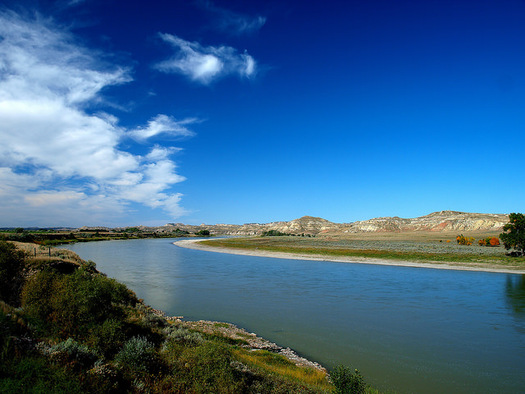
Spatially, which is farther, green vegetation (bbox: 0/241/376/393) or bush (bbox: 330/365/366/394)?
bush (bbox: 330/365/366/394)

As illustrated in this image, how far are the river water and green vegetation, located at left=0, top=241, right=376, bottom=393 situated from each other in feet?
12.8

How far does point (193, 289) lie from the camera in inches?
1121

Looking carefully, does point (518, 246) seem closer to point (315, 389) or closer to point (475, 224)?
point (315, 389)

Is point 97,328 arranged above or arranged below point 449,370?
above

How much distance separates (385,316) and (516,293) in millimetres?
16698

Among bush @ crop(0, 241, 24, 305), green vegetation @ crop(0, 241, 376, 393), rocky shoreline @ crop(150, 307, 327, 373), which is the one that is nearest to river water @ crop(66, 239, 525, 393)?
rocky shoreline @ crop(150, 307, 327, 373)

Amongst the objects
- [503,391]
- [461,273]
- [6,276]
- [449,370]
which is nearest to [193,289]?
[6,276]

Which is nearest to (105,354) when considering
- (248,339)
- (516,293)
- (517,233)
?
(248,339)

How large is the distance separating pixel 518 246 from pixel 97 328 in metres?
59.6

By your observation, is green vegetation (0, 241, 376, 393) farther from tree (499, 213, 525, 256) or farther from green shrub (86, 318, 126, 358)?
tree (499, 213, 525, 256)

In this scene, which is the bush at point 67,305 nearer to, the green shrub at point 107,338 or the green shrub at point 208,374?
the green shrub at point 107,338

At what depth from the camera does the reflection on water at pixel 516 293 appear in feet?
73.0

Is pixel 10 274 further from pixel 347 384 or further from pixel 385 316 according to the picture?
pixel 385 316

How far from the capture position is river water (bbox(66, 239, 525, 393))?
40.7 feet
